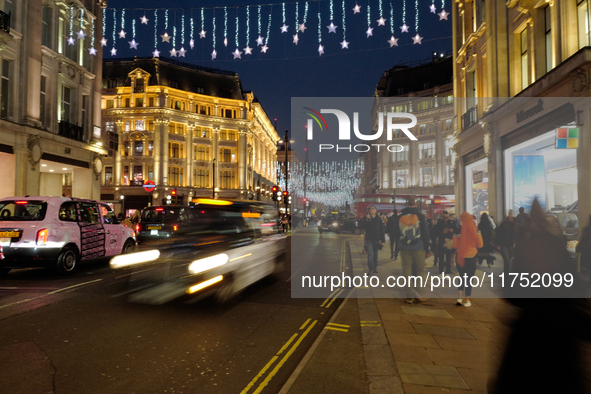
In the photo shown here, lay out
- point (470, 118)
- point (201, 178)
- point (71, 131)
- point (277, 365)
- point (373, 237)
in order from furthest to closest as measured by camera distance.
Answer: point (201, 178), point (71, 131), point (470, 118), point (373, 237), point (277, 365)

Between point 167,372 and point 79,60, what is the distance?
25.4 meters

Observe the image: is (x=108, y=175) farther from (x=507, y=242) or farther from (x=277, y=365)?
(x=277, y=365)

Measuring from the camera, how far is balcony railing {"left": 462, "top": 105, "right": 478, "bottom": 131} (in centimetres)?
1920

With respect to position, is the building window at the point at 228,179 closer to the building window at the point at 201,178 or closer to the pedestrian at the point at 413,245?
the building window at the point at 201,178

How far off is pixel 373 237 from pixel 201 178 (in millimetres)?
44667

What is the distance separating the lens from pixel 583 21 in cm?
1138

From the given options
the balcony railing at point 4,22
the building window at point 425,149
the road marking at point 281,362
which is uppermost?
the balcony railing at point 4,22

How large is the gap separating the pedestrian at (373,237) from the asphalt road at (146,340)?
9.40ft

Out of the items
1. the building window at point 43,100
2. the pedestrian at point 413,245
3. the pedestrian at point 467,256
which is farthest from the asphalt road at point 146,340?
the building window at point 43,100

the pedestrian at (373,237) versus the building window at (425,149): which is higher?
the building window at (425,149)

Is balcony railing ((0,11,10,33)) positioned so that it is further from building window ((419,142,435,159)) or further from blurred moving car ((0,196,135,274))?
building window ((419,142,435,159))

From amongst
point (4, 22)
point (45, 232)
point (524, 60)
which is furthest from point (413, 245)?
point (4, 22)

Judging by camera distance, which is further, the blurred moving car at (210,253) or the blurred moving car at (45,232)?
the blurred moving car at (45,232)

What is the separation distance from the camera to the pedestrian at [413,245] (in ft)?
24.3
